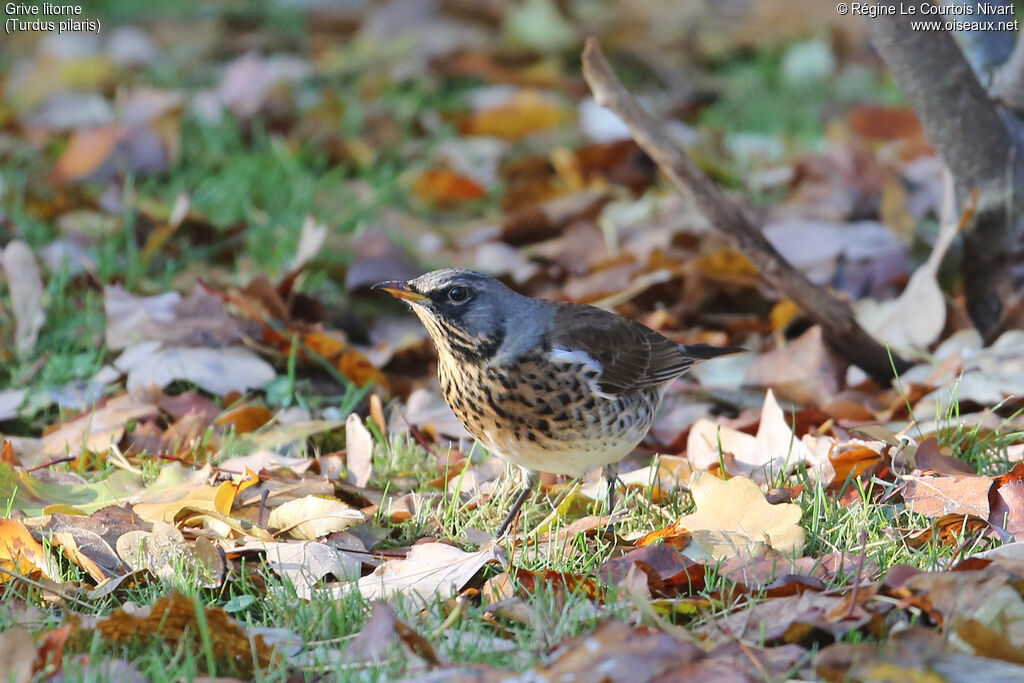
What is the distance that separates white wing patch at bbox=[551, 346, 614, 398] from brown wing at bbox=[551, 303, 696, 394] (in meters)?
0.02

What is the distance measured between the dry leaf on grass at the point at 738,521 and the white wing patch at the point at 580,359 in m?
0.60

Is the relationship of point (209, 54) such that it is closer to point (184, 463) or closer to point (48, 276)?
point (48, 276)

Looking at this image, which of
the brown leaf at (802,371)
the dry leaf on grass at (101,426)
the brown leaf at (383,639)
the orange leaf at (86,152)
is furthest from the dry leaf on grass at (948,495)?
the orange leaf at (86,152)

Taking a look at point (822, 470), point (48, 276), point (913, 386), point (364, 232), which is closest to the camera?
point (822, 470)

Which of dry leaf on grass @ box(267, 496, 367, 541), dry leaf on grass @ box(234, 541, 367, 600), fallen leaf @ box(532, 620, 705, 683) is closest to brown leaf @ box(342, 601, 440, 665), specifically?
fallen leaf @ box(532, 620, 705, 683)

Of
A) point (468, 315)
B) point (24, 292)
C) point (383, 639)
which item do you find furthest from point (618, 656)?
point (24, 292)

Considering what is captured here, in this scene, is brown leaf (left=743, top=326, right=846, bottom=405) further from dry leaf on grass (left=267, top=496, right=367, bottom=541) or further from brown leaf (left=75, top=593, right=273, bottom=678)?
brown leaf (left=75, top=593, right=273, bottom=678)

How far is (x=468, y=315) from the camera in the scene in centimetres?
427

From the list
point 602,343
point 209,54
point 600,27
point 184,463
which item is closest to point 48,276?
point 184,463

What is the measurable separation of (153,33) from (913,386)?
7.51 metres

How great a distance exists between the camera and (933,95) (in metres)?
5.24

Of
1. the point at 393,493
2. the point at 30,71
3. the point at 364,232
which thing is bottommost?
the point at 393,493

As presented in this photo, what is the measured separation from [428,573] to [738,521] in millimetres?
964

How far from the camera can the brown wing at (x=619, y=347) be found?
434 centimetres
